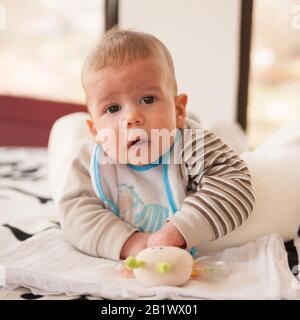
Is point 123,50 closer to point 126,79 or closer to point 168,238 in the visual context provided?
point 126,79

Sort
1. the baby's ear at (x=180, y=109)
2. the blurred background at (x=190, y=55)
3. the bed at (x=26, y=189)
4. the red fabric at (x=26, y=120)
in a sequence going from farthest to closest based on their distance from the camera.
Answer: the red fabric at (x=26, y=120) → the blurred background at (x=190, y=55) → the baby's ear at (x=180, y=109) → the bed at (x=26, y=189)

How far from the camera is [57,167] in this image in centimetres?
110

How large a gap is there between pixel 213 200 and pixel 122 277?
178 millimetres

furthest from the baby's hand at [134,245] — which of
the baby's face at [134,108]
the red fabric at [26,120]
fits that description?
the red fabric at [26,120]

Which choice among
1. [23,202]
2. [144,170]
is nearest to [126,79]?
[144,170]

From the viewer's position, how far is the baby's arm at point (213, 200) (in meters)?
0.74

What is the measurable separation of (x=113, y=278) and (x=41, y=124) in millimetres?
1578

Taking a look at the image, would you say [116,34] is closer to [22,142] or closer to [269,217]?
[269,217]

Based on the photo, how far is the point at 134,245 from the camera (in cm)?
77

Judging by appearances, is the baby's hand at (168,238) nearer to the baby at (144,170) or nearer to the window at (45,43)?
the baby at (144,170)

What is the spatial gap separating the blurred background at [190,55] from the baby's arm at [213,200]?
585 mm

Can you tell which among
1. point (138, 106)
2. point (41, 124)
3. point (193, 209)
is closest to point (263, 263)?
point (193, 209)

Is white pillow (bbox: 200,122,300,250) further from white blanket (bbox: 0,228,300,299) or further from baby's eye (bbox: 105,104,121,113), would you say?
baby's eye (bbox: 105,104,121,113)
